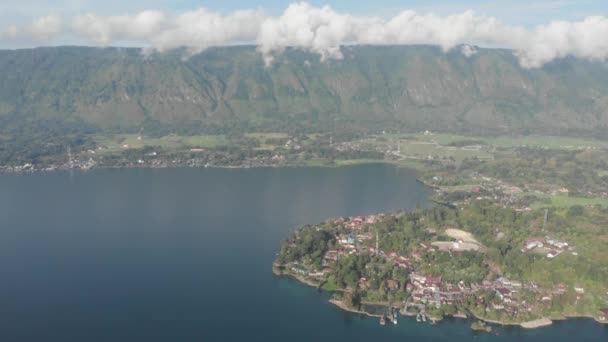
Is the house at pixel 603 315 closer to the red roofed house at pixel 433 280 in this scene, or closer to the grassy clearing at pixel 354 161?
the red roofed house at pixel 433 280

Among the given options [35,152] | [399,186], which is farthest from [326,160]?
[35,152]

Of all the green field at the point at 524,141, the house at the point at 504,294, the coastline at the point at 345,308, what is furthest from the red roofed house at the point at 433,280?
the green field at the point at 524,141

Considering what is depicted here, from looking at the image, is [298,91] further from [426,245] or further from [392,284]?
[392,284]

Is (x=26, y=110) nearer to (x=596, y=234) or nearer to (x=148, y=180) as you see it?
(x=148, y=180)

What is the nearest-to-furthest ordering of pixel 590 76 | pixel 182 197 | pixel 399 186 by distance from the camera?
pixel 182 197 < pixel 399 186 < pixel 590 76

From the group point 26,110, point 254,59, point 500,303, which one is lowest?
point 500,303

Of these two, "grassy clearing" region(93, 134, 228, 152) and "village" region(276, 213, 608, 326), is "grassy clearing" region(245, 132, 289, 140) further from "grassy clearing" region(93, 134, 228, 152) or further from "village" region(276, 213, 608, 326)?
"village" region(276, 213, 608, 326)
